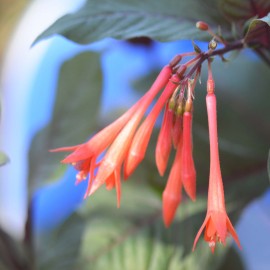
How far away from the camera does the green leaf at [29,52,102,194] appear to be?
765 millimetres

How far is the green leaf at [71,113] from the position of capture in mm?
765

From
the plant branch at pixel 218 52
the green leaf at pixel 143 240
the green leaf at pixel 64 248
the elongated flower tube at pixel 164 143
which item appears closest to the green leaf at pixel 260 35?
the plant branch at pixel 218 52

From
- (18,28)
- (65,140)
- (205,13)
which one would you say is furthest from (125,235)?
(18,28)

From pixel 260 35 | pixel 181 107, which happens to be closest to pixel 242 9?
pixel 260 35

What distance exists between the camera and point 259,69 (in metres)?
0.76

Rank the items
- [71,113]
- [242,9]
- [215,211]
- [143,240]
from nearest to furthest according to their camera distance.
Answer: [215,211], [242,9], [143,240], [71,113]

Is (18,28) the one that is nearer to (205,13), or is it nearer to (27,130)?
(27,130)

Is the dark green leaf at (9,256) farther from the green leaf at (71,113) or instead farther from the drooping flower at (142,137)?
the drooping flower at (142,137)

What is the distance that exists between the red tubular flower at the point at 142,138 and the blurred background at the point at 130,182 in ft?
0.54

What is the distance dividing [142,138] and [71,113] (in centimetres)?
33

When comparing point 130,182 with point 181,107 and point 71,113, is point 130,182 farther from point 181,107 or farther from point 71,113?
point 181,107

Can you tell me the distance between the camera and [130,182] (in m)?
0.72

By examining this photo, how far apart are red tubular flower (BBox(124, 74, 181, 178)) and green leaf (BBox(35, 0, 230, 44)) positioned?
0.07m

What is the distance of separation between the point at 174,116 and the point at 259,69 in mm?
331
